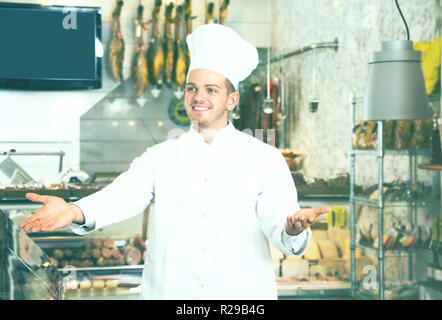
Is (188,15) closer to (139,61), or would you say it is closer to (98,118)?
(139,61)

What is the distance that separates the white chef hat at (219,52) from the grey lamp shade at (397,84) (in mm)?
693

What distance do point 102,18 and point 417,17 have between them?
4.74ft

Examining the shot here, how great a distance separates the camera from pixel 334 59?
278cm

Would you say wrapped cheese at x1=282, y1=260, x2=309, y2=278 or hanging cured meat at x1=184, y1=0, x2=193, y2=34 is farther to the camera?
hanging cured meat at x1=184, y1=0, x2=193, y2=34

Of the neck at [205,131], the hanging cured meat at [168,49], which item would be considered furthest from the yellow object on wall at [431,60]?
the hanging cured meat at [168,49]

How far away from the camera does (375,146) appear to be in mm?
2574

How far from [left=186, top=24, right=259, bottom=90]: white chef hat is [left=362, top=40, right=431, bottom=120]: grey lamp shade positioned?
0.69 meters

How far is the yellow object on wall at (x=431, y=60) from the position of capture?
2379 mm

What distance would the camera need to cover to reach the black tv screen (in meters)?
2.32

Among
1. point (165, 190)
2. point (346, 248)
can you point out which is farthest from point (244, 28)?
point (165, 190)

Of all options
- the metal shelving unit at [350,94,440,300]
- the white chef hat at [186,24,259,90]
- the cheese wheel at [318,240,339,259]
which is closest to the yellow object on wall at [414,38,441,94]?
the metal shelving unit at [350,94,440,300]

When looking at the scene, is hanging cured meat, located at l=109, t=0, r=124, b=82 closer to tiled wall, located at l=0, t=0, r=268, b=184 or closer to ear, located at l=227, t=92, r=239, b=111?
tiled wall, located at l=0, t=0, r=268, b=184

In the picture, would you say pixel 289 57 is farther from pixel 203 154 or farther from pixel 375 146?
pixel 203 154

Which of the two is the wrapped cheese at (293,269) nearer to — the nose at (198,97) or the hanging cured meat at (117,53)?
the nose at (198,97)
